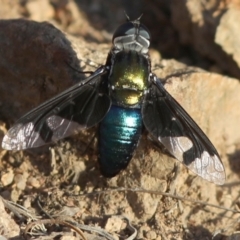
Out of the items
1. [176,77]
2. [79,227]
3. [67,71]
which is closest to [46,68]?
[67,71]

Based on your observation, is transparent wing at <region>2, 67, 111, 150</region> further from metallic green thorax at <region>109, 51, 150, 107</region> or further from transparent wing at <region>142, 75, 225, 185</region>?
transparent wing at <region>142, 75, 225, 185</region>

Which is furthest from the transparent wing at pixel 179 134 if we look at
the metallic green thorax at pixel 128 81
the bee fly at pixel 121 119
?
the metallic green thorax at pixel 128 81

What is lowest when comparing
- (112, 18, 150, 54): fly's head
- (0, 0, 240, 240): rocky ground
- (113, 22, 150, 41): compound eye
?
(0, 0, 240, 240): rocky ground

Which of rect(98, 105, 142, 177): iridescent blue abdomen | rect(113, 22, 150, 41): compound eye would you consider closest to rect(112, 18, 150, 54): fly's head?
rect(113, 22, 150, 41): compound eye

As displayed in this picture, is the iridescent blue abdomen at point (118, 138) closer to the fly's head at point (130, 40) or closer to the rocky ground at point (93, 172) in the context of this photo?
the rocky ground at point (93, 172)

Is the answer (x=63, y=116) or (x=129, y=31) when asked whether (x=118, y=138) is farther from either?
(x=129, y=31)

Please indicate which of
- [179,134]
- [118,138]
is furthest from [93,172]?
[179,134]
